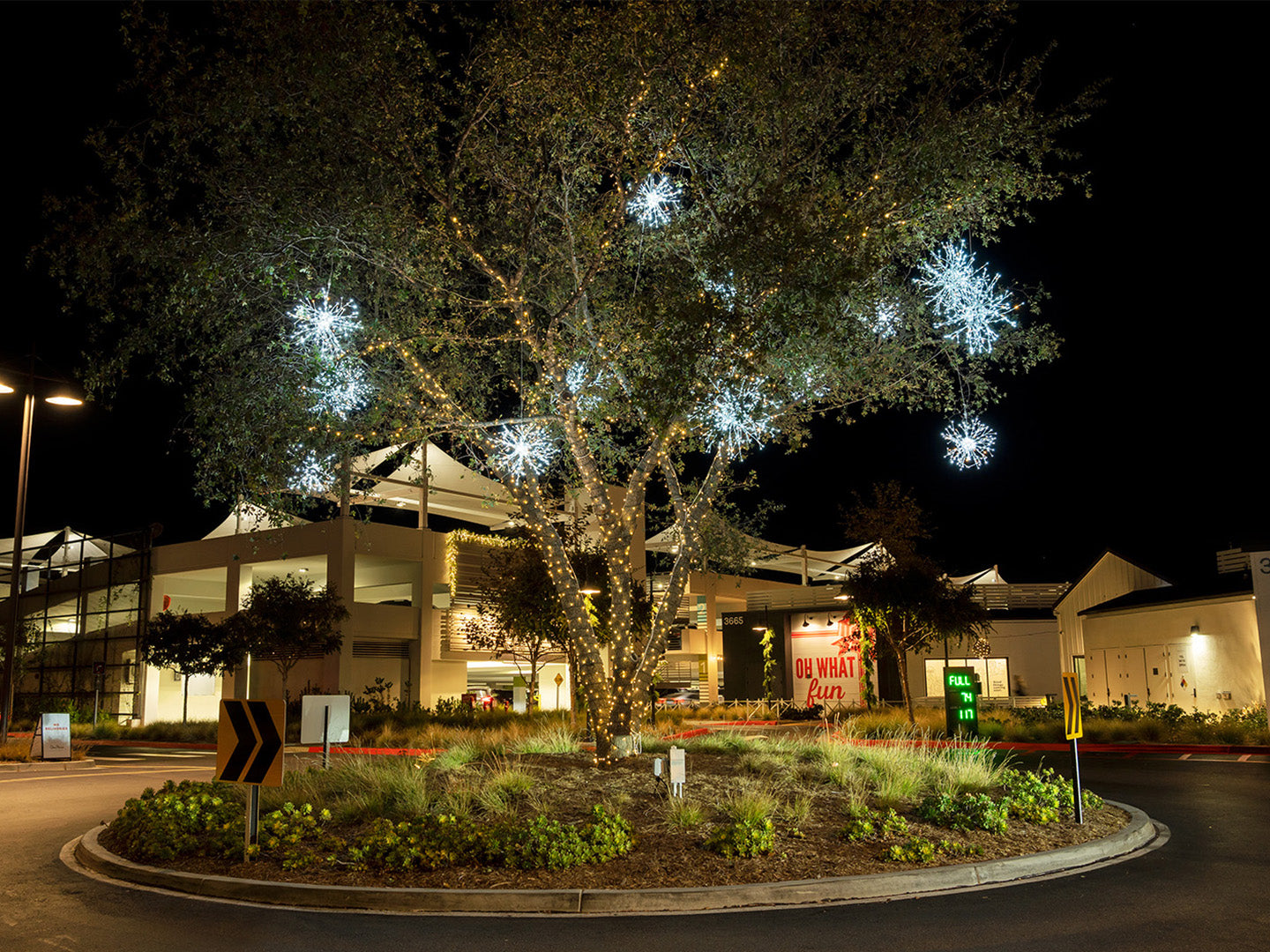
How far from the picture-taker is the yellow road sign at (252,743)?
8625 mm

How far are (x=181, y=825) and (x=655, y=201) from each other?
28.1 feet

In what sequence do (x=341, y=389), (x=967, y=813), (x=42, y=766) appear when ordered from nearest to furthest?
(x=967, y=813), (x=341, y=389), (x=42, y=766)

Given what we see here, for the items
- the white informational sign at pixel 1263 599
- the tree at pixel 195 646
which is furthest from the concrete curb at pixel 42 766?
the white informational sign at pixel 1263 599

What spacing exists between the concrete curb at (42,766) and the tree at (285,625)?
8477 millimetres

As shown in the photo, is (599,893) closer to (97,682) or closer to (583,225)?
(583,225)

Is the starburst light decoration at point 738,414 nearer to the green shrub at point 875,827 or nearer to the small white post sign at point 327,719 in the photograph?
the green shrub at point 875,827

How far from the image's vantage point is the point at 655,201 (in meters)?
13.0

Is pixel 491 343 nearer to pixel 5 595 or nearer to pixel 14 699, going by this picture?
pixel 14 699

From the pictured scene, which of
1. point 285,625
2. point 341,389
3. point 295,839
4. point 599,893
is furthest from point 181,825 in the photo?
point 285,625

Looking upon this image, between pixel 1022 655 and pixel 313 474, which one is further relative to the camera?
pixel 1022 655

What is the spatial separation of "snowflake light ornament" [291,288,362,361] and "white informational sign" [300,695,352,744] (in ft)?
14.3

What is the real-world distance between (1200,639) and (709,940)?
24399 mm

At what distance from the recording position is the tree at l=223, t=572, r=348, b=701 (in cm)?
3033

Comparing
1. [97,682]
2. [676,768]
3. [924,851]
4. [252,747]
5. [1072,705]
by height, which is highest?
[97,682]
